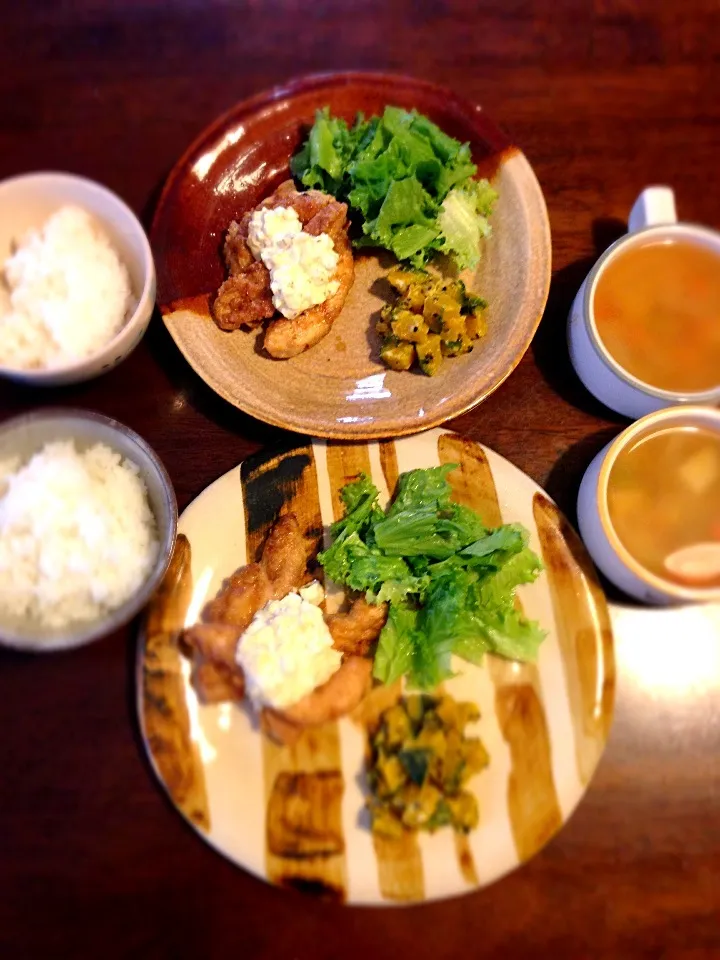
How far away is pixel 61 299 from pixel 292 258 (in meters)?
0.69

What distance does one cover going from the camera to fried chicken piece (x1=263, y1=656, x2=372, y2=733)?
5.54ft

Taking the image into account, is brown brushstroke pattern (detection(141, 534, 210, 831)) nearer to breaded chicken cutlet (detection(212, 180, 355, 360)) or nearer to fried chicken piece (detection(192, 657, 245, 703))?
fried chicken piece (detection(192, 657, 245, 703))

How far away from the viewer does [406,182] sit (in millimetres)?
2025

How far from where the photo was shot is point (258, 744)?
5.70ft

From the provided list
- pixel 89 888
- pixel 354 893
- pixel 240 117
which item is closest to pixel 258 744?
pixel 354 893

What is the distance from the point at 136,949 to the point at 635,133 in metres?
2.89

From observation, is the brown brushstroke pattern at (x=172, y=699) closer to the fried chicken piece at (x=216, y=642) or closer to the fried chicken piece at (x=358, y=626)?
the fried chicken piece at (x=216, y=642)

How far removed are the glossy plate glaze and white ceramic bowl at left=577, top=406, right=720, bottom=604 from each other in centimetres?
6

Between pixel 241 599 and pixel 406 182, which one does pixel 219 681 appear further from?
pixel 406 182

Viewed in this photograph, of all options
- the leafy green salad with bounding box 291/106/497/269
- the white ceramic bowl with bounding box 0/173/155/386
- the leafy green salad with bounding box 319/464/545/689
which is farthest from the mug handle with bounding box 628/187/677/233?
the white ceramic bowl with bounding box 0/173/155/386

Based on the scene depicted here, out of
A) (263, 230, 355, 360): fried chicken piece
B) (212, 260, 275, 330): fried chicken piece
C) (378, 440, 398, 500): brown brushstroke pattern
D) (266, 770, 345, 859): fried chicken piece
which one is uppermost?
(212, 260, 275, 330): fried chicken piece

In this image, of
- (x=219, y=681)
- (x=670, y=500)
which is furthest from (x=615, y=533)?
(x=219, y=681)

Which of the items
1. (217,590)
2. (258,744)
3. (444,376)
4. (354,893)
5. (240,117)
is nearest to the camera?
(354,893)

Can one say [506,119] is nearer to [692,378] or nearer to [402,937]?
[692,378]
